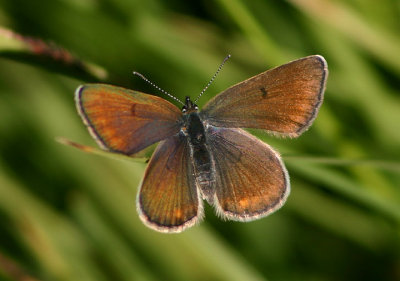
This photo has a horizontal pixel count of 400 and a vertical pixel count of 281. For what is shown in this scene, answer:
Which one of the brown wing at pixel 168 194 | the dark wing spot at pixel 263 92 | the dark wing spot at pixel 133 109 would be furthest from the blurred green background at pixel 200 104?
the dark wing spot at pixel 133 109

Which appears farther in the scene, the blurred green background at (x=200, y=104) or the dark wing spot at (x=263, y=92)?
the blurred green background at (x=200, y=104)

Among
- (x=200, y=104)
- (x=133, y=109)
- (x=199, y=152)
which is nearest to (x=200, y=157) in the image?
(x=199, y=152)

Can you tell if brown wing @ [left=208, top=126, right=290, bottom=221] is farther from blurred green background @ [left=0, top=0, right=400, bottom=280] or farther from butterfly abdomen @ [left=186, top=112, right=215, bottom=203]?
blurred green background @ [left=0, top=0, right=400, bottom=280]

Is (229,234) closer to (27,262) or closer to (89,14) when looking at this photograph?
(27,262)

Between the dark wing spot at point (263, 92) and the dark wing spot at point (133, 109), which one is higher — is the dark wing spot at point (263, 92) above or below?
above

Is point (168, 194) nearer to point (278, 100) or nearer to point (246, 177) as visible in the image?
point (246, 177)

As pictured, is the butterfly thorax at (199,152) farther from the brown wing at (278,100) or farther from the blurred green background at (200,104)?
the blurred green background at (200,104)
